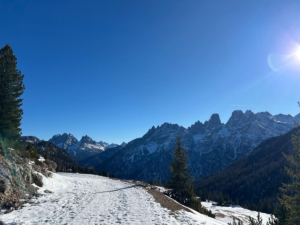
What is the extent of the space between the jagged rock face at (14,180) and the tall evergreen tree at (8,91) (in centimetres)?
737

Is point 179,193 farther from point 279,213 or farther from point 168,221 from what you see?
point 168,221

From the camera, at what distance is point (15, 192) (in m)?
17.5

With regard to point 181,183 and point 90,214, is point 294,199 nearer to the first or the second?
point 90,214

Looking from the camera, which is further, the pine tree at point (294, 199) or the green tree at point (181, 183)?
the green tree at point (181, 183)

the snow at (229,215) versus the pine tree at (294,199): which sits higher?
the pine tree at (294,199)

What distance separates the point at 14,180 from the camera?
61.1ft

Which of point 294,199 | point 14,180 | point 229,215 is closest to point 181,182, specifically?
point 294,199

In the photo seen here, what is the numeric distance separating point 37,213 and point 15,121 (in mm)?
20749

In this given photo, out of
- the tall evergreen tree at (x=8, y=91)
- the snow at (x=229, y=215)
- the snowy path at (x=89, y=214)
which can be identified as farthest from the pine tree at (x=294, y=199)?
the snow at (x=229, y=215)

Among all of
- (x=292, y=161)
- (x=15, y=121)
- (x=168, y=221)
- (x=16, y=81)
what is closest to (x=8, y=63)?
(x=16, y=81)

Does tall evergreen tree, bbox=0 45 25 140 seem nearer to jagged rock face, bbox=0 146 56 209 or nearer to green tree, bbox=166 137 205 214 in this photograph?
jagged rock face, bbox=0 146 56 209

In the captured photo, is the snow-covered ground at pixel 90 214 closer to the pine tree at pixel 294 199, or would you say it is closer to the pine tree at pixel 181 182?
the pine tree at pixel 294 199

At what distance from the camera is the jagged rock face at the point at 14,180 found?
15.7 metres

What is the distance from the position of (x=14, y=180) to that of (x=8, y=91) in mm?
15581
